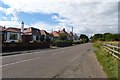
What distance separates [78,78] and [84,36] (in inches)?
6233

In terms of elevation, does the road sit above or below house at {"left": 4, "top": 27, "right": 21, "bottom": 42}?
below

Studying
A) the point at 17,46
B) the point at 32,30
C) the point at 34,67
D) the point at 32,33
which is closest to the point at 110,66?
the point at 34,67

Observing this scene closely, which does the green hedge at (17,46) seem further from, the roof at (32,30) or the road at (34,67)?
the roof at (32,30)

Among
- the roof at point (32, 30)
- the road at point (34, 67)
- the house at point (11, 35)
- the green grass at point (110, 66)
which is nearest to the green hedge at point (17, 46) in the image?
the house at point (11, 35)

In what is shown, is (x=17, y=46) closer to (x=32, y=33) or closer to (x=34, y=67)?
(x=34, y=67)

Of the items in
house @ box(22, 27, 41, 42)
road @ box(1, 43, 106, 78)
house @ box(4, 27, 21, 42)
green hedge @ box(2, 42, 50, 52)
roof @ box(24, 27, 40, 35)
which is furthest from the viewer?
roof @ box(24, 27, 40, 35)

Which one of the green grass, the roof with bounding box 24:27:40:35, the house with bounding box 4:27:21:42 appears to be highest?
the roof with bounding box 24:27:40:35

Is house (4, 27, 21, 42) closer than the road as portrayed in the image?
No

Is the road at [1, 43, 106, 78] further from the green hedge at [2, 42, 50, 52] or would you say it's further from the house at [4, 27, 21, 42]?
the house at [4, 27, 21, 42]

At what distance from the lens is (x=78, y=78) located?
30.2ft

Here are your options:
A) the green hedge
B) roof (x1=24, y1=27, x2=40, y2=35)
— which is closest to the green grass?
the green hedge

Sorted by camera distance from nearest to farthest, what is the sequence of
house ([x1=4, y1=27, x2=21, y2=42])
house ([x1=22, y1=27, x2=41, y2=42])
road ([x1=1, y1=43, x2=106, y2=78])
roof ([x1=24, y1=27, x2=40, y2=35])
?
1. road ([x1=1, y1=43, x2=106, y2=78])
2. house ([x1=4, y1=27, x2=21, y2=42])
3. house ([x1=22, y1=27, x2=41, y2=42])
4. roof ([x1=24, y1=27, x2=40, y2=35])

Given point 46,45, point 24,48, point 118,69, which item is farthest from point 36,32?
point 118,69

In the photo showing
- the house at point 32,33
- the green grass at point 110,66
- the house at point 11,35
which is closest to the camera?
the green grass at point 110,66
